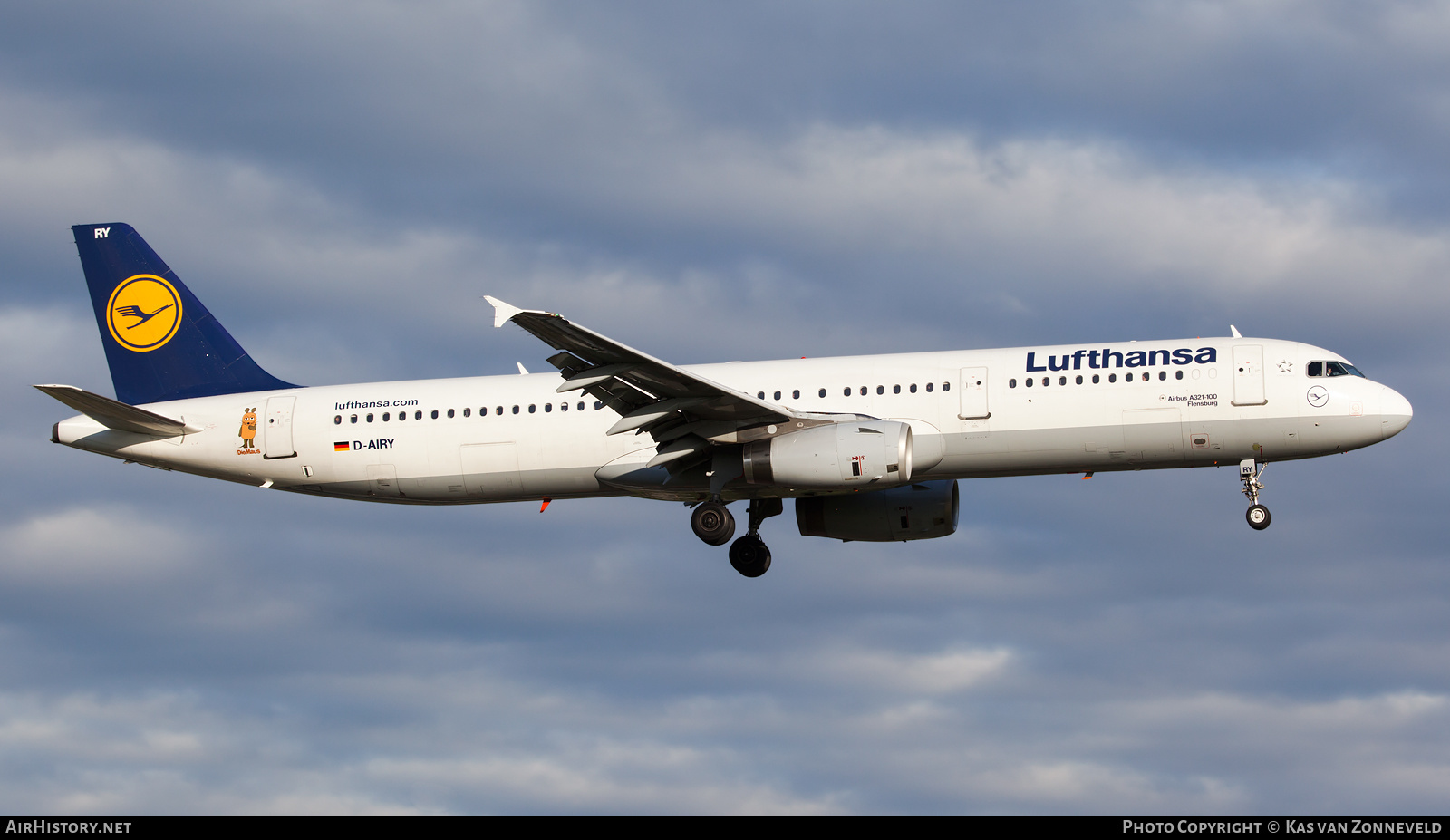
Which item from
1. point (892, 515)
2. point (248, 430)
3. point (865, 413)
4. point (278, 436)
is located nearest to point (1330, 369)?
point (865, 413)

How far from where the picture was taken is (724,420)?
1312 inches

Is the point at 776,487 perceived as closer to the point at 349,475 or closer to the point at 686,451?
the point at 686,451

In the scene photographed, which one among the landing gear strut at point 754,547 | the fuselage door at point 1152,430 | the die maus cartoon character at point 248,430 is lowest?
the landing gear strut at point 754,547

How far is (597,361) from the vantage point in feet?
103

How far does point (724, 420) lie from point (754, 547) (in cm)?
541

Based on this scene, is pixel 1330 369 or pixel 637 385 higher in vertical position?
pixel 1330 369

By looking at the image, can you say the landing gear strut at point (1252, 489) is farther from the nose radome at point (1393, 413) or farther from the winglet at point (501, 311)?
the winglet at point (501, 311)

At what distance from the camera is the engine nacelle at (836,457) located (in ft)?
104

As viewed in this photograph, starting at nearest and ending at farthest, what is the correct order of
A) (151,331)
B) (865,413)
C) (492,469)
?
(865,413) < (492,469) < (151,331)

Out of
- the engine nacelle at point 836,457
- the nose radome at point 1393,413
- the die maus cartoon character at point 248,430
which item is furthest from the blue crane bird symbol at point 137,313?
the nose radome at point 1393,413

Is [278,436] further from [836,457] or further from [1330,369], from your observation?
[1330,369]

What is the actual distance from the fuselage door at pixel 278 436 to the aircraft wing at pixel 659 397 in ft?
27.6

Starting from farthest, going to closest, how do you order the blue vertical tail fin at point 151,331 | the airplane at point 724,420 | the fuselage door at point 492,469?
the blue vertical tail fin at point 151,331 → the fuselage door at point 492,469 → the airplane at point 724,420

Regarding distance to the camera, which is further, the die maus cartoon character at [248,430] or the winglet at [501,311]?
the die maus cartoon character at [248,430]
